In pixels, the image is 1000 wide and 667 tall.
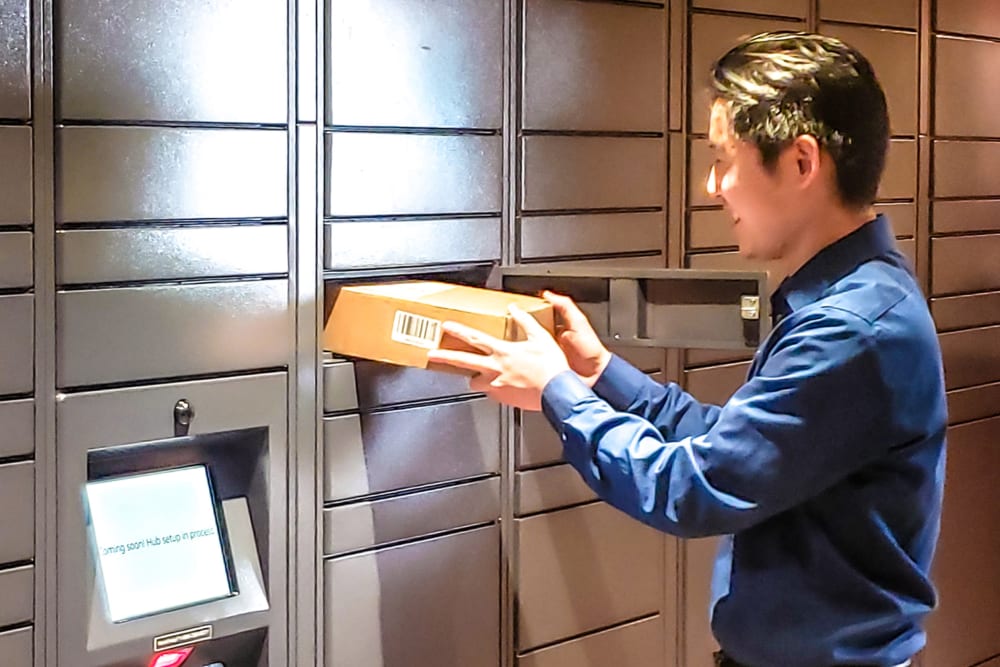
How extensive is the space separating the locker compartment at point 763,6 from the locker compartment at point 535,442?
0.93m

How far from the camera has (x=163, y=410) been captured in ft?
6.29

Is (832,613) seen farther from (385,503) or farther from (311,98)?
(311,98)

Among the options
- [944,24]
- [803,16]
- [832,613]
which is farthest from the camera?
[944,24]

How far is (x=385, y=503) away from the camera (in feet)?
7.22

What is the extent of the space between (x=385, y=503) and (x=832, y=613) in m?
0.86

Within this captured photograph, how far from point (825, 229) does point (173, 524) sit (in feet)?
3.68

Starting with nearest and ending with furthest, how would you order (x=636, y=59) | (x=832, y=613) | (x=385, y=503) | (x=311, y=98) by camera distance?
(x=832, y=613) < (x=311, y=98) < (x=385, y=503) < (x=636, y=59)

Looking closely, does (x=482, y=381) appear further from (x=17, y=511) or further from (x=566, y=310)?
(x=17, y=511)

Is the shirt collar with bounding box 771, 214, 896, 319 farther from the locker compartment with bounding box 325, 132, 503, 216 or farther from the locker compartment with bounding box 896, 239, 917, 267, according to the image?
the locker compartment with bounding box 896, 239, 917, 267

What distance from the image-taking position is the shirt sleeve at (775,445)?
156 centimetres

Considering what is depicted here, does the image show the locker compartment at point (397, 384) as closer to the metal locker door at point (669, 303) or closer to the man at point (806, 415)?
the metal locker door at point (669, 303)

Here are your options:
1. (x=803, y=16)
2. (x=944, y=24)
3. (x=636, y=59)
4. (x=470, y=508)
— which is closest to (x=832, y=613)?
(x=470, y=508)

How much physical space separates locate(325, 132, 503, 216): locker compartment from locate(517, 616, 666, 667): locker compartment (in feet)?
3.00

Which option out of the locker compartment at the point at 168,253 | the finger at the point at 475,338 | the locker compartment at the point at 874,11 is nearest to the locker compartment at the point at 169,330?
the locker compartment at the point at 168,253
